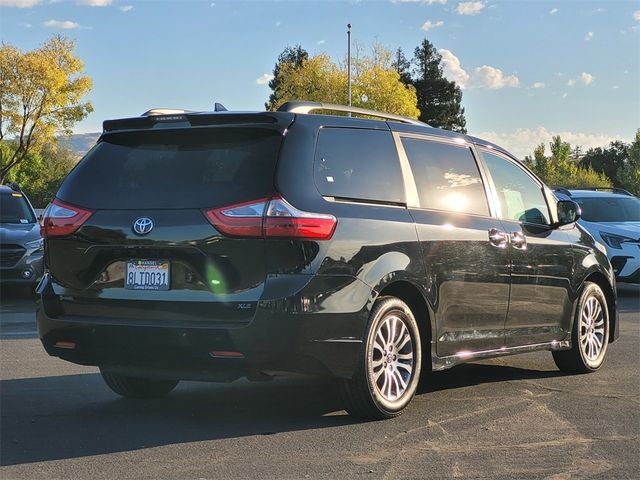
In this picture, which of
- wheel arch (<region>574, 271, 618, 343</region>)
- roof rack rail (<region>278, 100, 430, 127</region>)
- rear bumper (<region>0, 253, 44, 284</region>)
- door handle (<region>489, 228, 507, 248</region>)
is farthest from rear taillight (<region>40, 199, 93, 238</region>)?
rear bumper (<region>0, 253, 44, 284</region>)

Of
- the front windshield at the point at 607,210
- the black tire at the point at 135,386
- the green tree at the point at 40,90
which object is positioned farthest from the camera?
the green tree at the point at 40,90

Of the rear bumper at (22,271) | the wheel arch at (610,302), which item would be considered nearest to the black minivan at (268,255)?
the wheel arch at (610,302)

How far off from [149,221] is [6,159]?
181 feet

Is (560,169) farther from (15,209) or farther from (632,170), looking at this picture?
(15,209)

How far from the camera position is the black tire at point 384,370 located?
5.16 metres

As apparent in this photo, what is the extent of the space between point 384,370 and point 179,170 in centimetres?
175

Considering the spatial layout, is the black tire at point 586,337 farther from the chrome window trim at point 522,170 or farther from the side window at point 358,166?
the side window at point 358,166

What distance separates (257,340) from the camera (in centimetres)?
475

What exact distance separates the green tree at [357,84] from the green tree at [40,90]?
1829cm

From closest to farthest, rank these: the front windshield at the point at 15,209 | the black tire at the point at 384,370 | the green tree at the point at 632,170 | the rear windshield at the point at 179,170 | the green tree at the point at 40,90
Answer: the rear windshield at the point at 179,170, the black tire at the point at 384,370, the front windshield at the point at 15,209, the green tree at the point at 40,90, the green tree at the point at 632,170

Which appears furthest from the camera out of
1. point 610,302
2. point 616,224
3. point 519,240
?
point 616,224

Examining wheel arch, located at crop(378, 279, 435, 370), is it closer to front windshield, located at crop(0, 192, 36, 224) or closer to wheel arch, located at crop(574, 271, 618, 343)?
wheel arch, located at crop(574, 271, 618, 343)

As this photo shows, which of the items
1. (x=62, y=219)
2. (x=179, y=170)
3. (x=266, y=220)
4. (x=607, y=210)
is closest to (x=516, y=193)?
(x=266, y=220)

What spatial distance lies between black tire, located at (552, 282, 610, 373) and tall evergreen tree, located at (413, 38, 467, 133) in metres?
84.3
